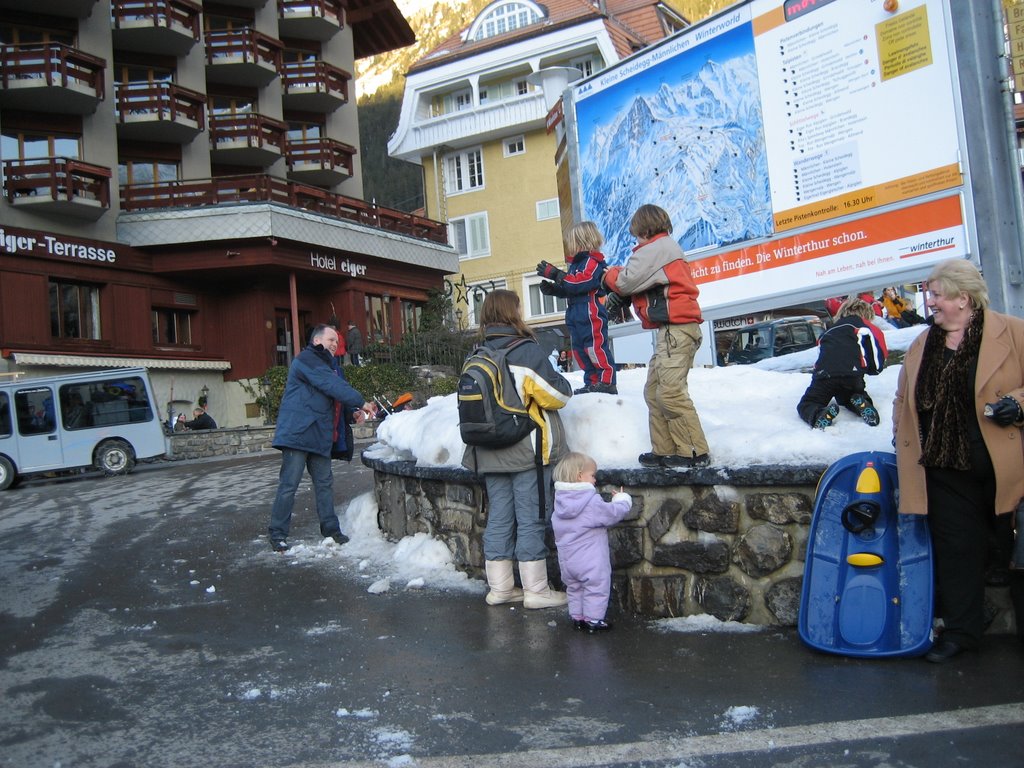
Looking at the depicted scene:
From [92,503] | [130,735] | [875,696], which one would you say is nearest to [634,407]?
[875,696]

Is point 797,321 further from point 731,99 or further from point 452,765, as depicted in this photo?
point 452,765

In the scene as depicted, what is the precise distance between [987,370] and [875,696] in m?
1.50

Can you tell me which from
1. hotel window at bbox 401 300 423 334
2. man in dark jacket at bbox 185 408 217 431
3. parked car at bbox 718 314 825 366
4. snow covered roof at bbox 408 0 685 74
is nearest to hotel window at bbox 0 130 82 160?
man in dark jacket at bbox 185 408 217 431

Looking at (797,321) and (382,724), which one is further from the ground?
(797,321)

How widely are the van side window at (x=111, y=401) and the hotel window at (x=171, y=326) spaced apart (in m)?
7.26

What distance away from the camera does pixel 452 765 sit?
131 inches

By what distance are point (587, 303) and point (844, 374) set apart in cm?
205

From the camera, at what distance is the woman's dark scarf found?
413 cm

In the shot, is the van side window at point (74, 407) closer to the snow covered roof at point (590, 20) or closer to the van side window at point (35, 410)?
the van side window at point (35, 410)

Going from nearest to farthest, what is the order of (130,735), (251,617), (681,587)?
(130,735) < (681,587) < (251,617)

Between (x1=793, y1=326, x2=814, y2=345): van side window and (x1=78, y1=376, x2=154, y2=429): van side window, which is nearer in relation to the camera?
(x1=78, y1=376, x2=154, y2=429): van side window

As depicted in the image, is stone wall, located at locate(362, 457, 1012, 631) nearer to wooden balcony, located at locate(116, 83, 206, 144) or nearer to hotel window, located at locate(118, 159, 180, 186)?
wooden balcony, located at locate(116, 83, 206, 144)

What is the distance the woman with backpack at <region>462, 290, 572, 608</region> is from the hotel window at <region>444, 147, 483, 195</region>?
3912 cm

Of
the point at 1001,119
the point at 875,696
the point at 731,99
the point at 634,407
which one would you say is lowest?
the point at 875,696
